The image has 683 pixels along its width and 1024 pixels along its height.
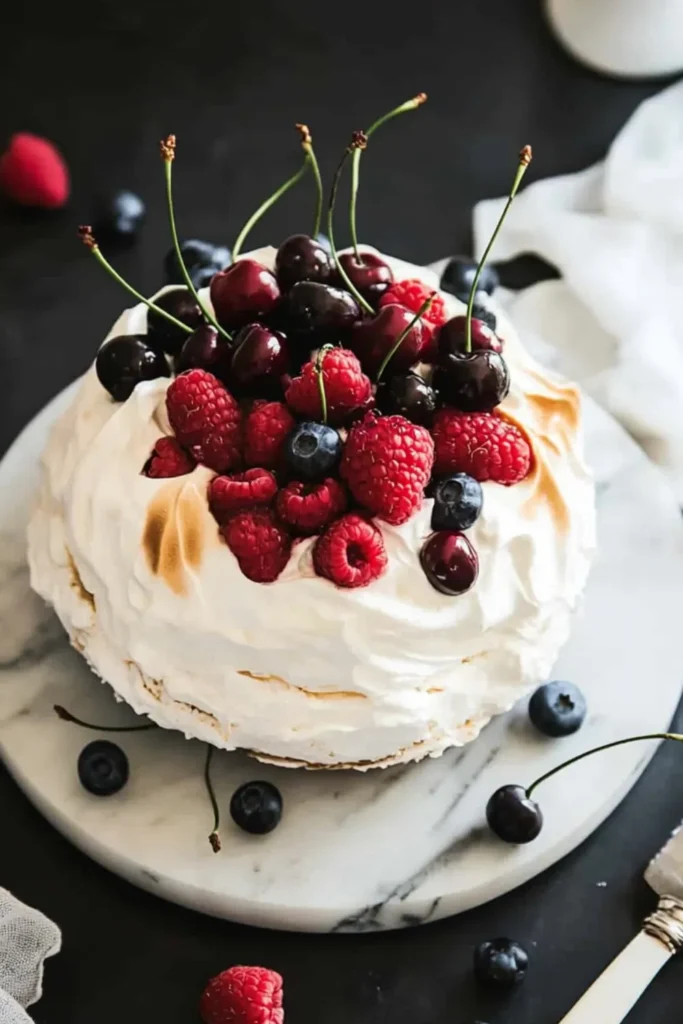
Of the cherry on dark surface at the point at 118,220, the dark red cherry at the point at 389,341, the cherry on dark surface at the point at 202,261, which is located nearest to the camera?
the dark red cherry at the point at 389,341

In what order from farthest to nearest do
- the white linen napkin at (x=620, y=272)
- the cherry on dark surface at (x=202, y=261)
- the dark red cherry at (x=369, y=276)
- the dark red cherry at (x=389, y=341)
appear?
the white linen napkin at (x=620, y=272) < the cherry on dark surface at (x=202, y=261) < the dark red cherry at (x=369, y=276) < the dark red cherry at (x=389, y=341)

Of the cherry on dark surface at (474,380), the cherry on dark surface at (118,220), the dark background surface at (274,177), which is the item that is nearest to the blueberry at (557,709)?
the dark background surface at (274,177)

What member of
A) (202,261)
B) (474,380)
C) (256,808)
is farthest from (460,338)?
(256,808)

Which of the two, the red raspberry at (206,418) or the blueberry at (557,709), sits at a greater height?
the red raspberry at (206,418)

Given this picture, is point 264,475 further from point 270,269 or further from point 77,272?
point 77,272

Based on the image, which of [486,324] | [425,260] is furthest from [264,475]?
[425,260]

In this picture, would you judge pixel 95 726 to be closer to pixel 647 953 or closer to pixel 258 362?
pixel 258 362

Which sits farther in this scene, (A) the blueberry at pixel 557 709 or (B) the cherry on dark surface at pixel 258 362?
(A) the blueberry at pixel 557 709

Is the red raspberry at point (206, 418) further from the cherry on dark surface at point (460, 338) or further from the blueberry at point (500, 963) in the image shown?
the blueberry at point (500, 963)
